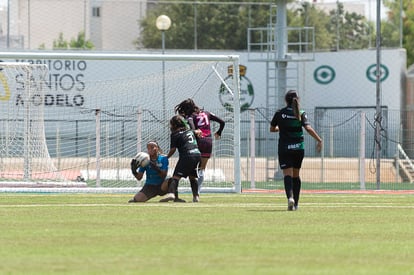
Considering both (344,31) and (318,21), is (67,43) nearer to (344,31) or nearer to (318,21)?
(318,21)

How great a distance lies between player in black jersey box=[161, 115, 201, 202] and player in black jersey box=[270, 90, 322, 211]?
90.1 inches

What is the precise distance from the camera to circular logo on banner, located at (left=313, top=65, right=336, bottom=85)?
46531 mm

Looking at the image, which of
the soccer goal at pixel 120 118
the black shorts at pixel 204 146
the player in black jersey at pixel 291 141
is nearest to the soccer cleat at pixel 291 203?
the player in black jersey at pixel 291 141

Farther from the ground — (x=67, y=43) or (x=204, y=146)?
(x=67, y=43)

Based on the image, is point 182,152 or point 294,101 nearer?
point 294,101

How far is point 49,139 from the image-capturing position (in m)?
37.2

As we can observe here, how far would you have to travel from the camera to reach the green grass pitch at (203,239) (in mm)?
9898

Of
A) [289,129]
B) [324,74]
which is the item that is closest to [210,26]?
[324,74]

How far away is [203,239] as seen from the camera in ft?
39.9

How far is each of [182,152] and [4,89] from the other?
8.79 metres

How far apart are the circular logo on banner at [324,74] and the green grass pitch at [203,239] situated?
27.9 metres

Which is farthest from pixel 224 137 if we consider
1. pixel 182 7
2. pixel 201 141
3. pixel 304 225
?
pixel 182 7

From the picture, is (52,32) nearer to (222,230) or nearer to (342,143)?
(342,143)

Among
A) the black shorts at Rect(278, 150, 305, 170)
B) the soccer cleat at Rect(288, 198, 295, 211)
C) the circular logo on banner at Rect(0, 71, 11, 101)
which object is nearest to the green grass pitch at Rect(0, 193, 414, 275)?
the soccer cleat at Rect(288, 198, 295, 211)
